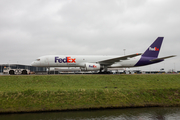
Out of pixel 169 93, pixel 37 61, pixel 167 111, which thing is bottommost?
pixel 167 111

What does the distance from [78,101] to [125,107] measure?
4536mm

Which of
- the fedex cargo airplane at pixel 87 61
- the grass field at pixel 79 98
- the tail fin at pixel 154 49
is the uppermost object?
the tail fin at pixel 154 49

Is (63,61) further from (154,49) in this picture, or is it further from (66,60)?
(154,49)

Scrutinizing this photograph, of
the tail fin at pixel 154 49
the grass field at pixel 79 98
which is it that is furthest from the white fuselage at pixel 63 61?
the grass field at pixel 79 98

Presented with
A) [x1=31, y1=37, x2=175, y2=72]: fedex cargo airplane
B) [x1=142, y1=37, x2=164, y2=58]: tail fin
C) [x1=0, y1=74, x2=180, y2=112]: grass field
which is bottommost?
[x1=0, y1=74, x2=180, y2=112]: grass field

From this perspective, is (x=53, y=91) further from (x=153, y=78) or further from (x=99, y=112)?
(x=153, y=78)

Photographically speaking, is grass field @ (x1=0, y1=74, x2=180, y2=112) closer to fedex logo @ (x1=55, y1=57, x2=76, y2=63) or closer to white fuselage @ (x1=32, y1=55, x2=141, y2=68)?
white fuselage @ (x1=32, y1=55, x2=141, y2=68)

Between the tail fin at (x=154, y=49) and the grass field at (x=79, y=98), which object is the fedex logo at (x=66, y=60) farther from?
the tail fin at (x=154, y=49)

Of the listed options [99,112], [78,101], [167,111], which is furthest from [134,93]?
[78,101]

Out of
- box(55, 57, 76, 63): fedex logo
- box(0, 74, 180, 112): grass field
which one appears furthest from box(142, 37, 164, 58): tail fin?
box(0, 74, 180, 112): grass field

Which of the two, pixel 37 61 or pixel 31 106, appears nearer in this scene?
pixel 31 106

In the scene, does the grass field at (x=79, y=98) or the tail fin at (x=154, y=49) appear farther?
the tail fin at (x=154, y=49)

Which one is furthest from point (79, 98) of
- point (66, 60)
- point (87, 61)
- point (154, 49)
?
point (154, 49)

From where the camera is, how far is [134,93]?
55.4 feet
